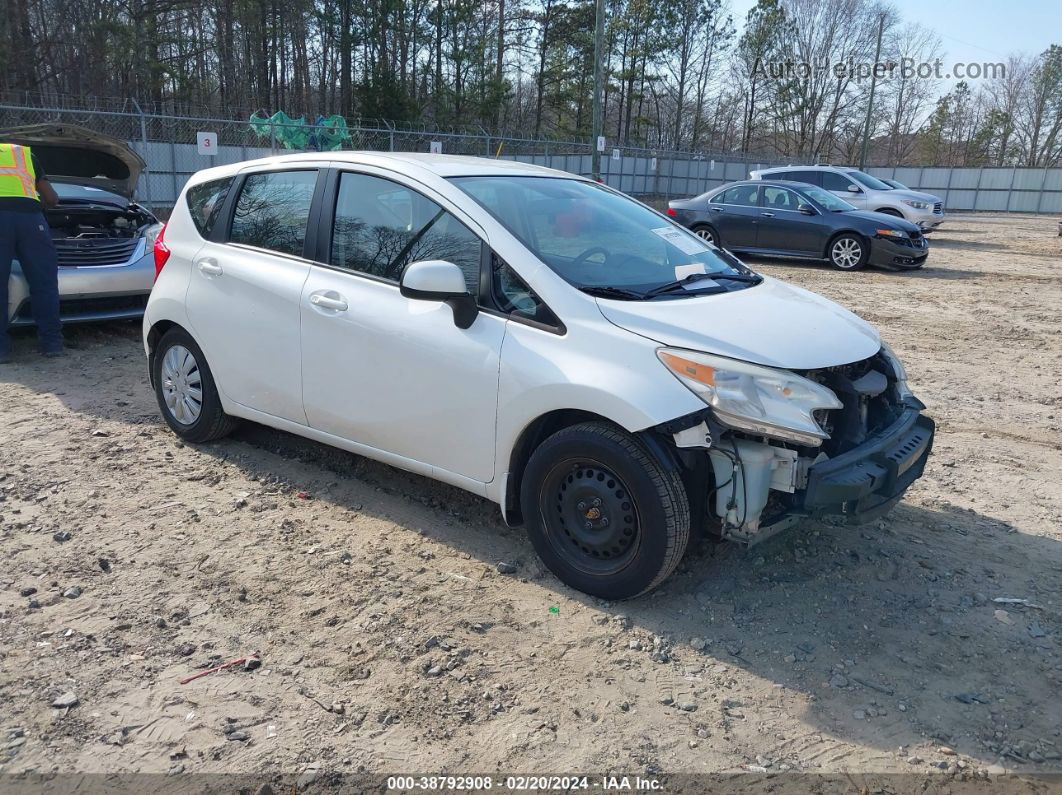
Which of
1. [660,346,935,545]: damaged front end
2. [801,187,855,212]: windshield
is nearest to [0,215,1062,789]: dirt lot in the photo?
[660,346,935,545]: damaged front end

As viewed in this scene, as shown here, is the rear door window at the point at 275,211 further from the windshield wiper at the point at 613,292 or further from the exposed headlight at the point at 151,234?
the exposed headlight at the point at 151,234

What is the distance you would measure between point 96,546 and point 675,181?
35.5m

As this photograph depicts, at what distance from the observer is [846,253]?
48.1 feet

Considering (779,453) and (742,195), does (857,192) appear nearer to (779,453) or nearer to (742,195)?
(742,195)

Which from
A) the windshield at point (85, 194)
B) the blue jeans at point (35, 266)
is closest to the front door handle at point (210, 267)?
the blue jeans at point (35, 266)

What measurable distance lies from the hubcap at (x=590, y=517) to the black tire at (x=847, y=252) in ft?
41.5

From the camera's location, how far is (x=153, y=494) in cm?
457

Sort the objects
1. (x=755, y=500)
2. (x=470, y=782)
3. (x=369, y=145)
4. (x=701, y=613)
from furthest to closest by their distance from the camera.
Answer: (x=369, y=145) → (x=701, y=613) → (x=755, y=500) → (x=470, y=782)

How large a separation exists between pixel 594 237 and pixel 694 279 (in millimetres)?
525

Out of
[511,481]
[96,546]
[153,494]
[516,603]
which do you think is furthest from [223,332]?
[516,603]

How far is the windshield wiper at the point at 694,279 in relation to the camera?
148 inches

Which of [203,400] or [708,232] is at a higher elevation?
[708,232]

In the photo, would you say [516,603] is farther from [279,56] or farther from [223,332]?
[279,56]

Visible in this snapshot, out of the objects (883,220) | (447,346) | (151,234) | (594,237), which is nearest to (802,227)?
(883,220)
